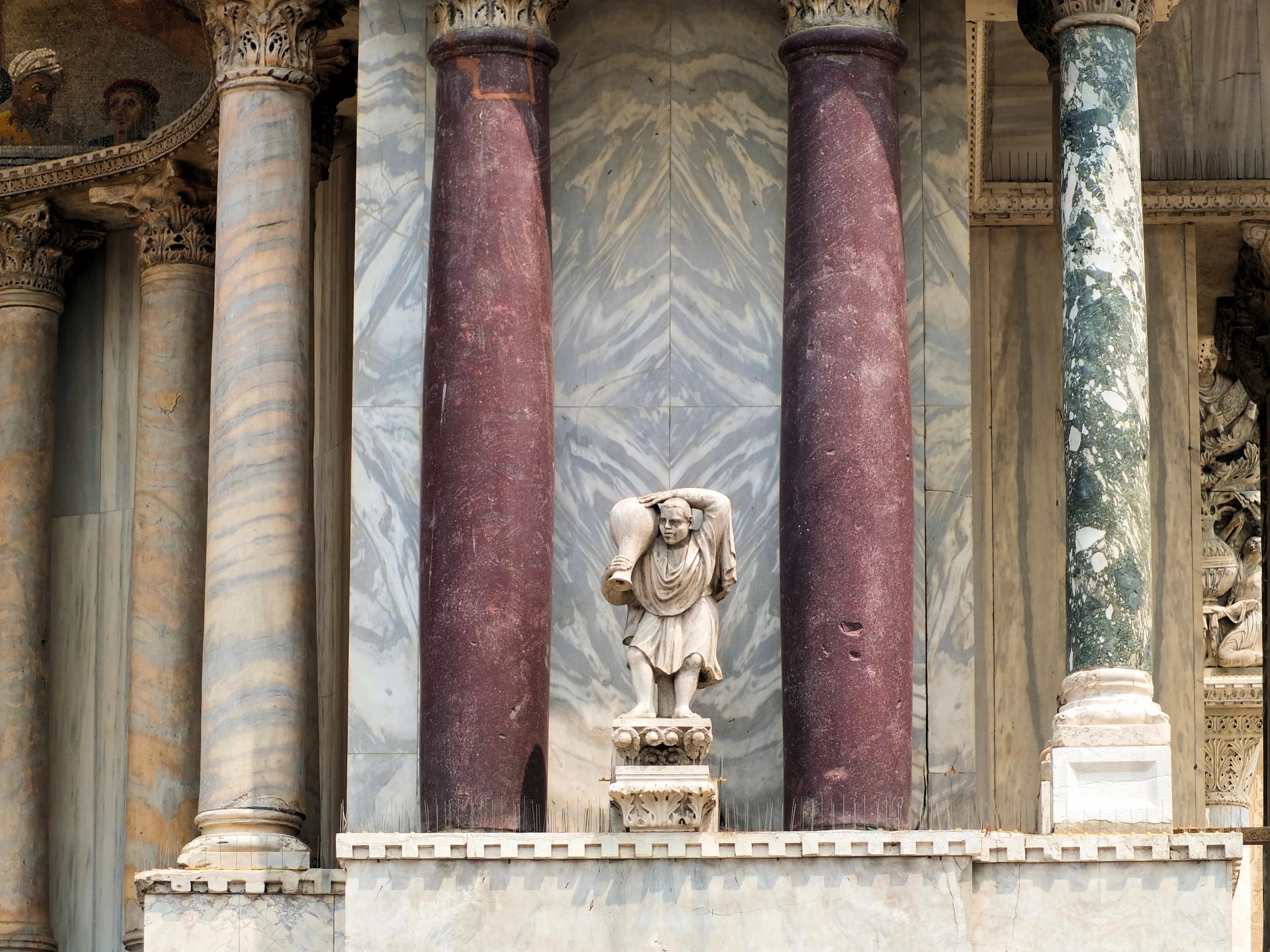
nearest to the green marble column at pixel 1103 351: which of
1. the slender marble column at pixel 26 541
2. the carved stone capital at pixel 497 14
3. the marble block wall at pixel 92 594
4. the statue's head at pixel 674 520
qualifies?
the statue's head at pixel 674 520

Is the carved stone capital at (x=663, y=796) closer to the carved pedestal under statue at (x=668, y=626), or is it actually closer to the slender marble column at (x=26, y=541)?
the carved pedestal under statue at (x=668, y=626)

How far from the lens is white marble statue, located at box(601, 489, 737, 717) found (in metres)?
25.4

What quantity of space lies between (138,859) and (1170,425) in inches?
489

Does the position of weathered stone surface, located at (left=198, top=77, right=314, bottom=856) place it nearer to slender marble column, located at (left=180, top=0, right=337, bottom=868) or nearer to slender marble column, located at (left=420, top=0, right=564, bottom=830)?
slender marble column, located at (left=180, top=0, right=337, bottom=868)

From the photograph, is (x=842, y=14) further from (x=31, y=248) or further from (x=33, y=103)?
(x=33, y=103)

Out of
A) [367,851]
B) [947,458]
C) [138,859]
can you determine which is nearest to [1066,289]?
[947,458]

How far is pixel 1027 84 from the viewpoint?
36.5 metres

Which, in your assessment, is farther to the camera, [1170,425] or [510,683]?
[1170,425]

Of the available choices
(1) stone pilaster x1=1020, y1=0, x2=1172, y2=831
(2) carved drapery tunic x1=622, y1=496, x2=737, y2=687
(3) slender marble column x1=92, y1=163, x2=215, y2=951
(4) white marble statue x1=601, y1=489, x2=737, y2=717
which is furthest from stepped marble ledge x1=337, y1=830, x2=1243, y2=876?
(3) slender marble column x1=92, y1=163, x2=215, y2=951

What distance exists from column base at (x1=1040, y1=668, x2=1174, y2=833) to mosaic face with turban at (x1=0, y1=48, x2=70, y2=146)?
1553cm

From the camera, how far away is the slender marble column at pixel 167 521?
33.2 meters

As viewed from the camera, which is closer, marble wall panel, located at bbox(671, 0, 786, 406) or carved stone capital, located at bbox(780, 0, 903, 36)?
carved stone capital, located at bbox(780, 0, 903, 36)

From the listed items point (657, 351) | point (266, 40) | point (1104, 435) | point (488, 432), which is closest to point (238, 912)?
point (488, 432)

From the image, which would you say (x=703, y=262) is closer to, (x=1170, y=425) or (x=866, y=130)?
(x=866, y=130)
